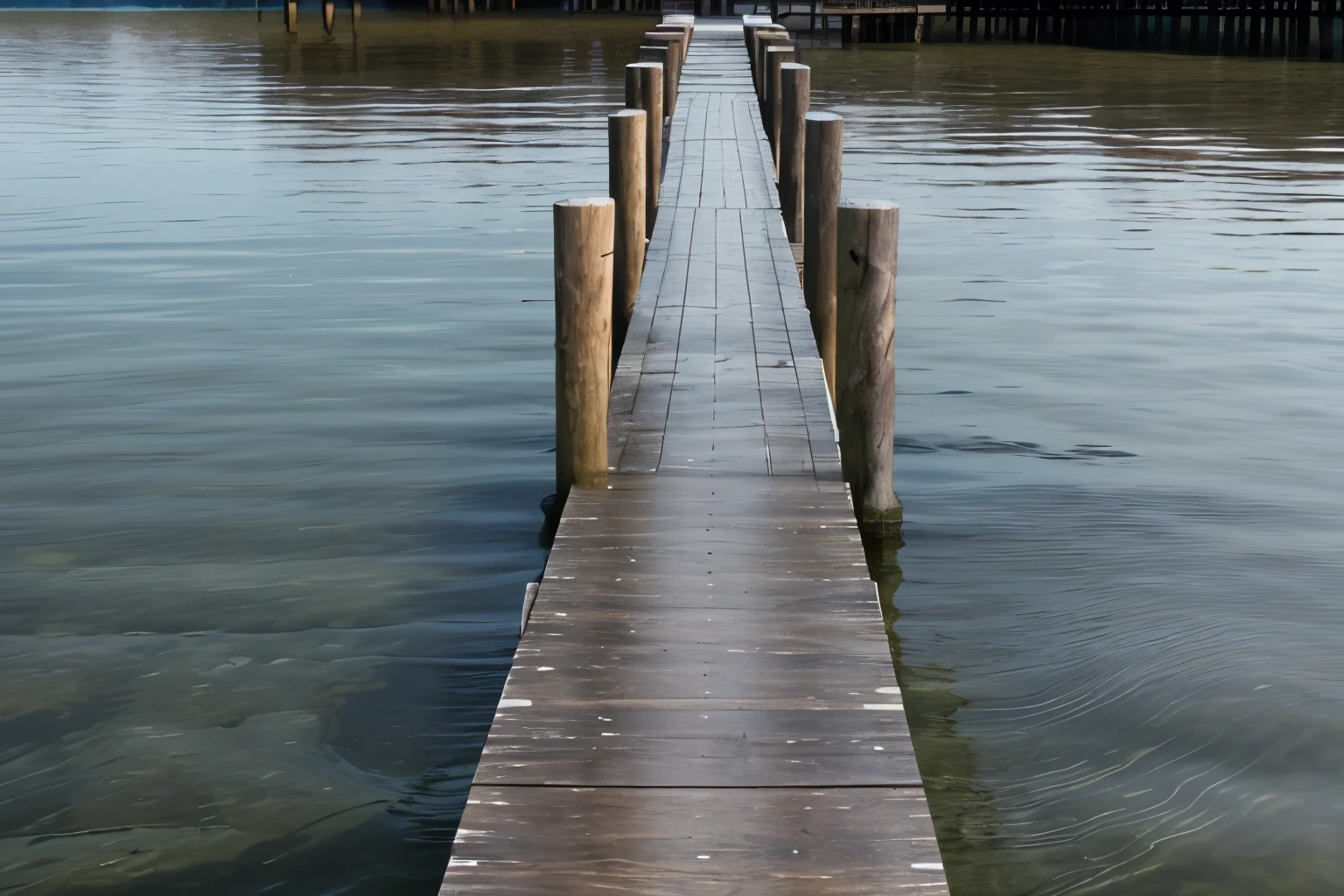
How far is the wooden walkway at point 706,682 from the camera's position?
303 centimetres

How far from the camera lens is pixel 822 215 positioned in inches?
328

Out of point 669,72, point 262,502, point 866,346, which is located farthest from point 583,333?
point 669,72

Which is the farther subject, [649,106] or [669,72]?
[669,72]

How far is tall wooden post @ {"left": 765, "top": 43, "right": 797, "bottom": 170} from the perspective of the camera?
1299 cm

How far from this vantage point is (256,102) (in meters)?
Answer: 22.9

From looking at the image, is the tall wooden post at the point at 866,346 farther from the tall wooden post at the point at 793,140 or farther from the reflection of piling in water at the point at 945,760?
the tall wooden post at the point at 793,140

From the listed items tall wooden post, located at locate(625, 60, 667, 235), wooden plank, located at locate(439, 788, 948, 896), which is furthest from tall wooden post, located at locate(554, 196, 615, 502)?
tall wooden post, located at locate(625, 60, 667, 235)

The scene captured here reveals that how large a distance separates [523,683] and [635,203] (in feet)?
16.4

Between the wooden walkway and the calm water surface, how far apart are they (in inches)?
25.1

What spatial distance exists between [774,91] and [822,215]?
5.25 m

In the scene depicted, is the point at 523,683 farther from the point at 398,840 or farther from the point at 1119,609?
the point at 1119,609

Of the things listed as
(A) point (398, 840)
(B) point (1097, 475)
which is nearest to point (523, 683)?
(A) point (398, 840)

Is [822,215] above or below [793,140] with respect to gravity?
below

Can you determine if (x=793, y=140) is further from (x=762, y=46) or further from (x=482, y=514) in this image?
(x=762, y=46)
